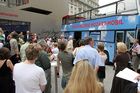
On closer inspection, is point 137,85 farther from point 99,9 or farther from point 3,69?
point 99,9

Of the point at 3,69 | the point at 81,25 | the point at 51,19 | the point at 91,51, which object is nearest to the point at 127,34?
the point at 81,25

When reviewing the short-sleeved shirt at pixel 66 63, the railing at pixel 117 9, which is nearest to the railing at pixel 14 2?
the railing at pixel 117 9

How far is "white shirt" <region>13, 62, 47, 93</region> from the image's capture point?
487 centimetres

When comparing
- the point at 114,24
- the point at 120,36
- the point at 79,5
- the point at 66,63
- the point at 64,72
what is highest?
the point at 79,5

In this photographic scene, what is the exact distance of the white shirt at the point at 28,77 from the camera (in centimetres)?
487

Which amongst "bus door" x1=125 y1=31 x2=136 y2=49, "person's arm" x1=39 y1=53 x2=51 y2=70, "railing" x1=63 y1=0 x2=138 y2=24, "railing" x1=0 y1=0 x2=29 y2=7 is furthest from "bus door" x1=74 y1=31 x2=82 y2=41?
"railing" x1=0 y1=0 x2=29 y2=7

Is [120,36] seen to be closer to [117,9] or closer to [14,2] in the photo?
[117,9]

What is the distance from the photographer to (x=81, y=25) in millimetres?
23484

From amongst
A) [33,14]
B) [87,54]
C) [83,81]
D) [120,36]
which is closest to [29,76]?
[83,81]

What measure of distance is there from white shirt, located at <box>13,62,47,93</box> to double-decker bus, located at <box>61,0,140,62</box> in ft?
34.1

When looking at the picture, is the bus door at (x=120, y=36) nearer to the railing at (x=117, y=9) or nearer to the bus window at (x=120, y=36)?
the bus window at (x=120, y=36)

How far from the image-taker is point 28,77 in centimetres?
486

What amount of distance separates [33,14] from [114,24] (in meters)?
26.2

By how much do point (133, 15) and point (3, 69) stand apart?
10651 millimetres
